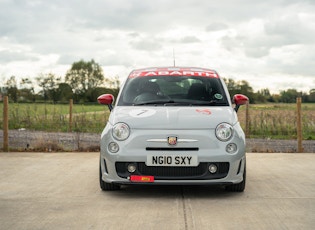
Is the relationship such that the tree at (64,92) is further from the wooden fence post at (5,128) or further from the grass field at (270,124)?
the wooden fence post at (5,128)

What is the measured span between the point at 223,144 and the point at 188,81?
1586 millimetres

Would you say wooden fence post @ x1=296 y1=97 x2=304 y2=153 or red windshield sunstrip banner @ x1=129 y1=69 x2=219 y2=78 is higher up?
red windshield sunstrip banner @ x1=129 y1=69 x2=219 y2=78

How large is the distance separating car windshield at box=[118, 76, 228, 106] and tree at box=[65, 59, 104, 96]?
86.3 m

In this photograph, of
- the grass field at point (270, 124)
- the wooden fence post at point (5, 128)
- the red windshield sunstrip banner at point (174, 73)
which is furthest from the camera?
the grass field at point (270, 124)

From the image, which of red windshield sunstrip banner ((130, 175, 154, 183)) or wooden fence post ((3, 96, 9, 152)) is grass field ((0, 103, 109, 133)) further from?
red windshield sunstrip banner ((130, 175, 154, 183))

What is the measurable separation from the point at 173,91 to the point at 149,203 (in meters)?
1.94

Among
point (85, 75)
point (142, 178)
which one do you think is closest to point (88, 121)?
point (142, 178)

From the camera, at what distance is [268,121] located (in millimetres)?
19109

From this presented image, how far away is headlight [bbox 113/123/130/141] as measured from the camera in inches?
249

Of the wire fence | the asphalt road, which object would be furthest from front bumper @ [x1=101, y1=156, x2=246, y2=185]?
the wire fence

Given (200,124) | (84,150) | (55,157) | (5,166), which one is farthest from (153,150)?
(84,150)

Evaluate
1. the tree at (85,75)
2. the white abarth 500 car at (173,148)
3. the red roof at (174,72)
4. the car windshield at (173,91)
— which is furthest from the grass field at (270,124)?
the tree at (85,75)

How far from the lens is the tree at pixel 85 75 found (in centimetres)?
9551

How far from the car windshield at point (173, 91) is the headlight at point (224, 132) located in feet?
2.53
